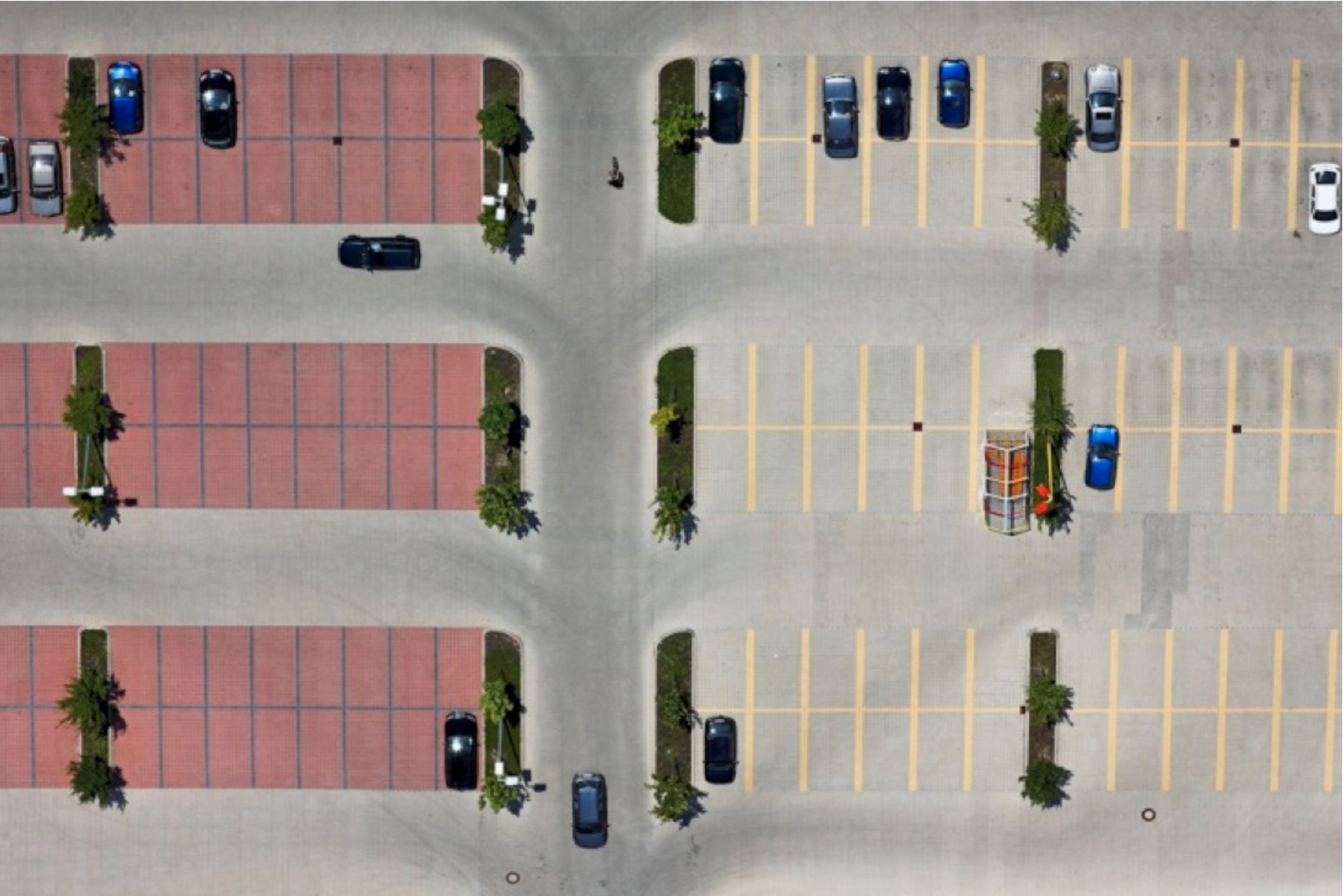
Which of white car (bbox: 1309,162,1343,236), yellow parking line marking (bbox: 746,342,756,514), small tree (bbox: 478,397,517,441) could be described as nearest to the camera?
small tree (bbox: 478,397,517,441)

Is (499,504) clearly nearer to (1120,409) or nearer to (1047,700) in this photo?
(1047,700)

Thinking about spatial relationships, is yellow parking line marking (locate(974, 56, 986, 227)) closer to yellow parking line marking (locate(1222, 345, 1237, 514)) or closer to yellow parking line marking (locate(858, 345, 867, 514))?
yellow parking line marking (locate(858, 345, 867, 514))

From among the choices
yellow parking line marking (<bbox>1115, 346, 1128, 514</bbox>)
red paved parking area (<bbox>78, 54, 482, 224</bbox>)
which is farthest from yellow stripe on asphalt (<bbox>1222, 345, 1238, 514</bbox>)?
red paved parking area (<bbox>78, 54, 482, 224</bbox>)

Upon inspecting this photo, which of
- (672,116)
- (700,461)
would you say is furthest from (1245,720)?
(672,116)

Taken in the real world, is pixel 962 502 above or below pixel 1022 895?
above

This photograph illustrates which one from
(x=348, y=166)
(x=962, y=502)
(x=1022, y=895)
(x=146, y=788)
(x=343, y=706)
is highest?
(x=348, y=166)

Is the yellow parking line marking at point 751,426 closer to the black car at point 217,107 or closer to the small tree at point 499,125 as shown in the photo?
the small tree at point 499,125

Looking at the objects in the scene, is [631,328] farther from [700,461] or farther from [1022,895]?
[1022,895]
